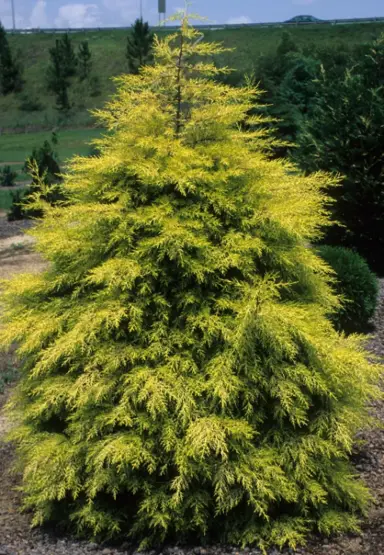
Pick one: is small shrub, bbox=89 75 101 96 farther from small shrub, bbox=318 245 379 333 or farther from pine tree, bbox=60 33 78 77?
small shrub, bbox=318 245 379 333

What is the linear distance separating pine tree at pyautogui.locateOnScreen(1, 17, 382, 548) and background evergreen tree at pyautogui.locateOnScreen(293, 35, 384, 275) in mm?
5402

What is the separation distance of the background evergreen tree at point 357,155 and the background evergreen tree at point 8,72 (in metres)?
51.8

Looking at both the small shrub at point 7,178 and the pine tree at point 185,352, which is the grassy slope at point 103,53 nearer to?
the small shrub at point 7,178

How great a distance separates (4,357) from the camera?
304 inches

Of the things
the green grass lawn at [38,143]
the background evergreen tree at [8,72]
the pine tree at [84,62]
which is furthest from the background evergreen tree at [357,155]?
the pine tree at [84,62]

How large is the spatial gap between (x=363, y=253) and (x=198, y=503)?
7214 millimetres

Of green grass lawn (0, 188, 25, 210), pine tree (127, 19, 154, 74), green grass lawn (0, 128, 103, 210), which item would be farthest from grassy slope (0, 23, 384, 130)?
green grass lawn (0, 188, 25, 210)

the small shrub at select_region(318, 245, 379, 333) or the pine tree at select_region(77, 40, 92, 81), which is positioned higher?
the pine tree at select_region(77, 40, 92, 81)

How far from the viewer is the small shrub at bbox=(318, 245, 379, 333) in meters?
7.68

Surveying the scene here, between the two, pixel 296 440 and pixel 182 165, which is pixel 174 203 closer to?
pixel 182 165

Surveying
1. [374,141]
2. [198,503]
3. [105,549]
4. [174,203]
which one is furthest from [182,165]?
[374,141]

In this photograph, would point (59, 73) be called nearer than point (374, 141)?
No

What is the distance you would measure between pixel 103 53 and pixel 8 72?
14181mm

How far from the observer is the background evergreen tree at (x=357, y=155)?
9.49 m
